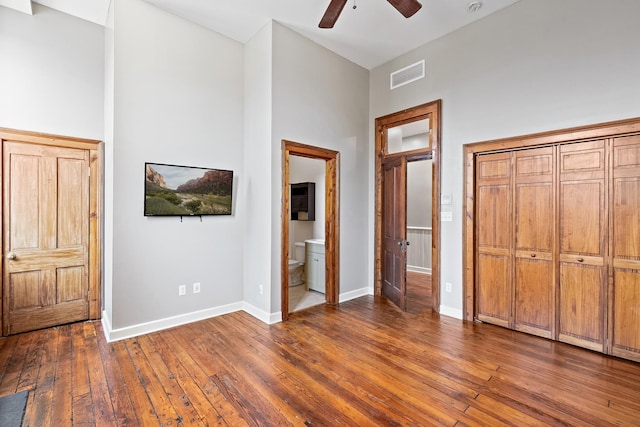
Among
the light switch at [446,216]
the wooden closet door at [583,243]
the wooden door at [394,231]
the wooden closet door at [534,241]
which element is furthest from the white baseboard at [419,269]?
the wooden closet door at [583,243]

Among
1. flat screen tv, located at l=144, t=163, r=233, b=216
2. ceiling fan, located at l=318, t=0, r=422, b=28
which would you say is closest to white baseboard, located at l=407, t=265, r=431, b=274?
flat screen tv, located at l=144, t=163, r=233, b=216

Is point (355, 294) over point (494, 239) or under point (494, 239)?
under

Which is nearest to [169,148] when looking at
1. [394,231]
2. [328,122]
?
[328,122]

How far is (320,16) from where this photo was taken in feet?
11.9

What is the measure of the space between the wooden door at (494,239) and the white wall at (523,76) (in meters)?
0.24

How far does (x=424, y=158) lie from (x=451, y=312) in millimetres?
2106

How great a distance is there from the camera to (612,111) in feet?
9.23

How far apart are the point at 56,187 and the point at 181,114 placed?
66.0 inches

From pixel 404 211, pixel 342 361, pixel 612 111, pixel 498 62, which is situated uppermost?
pixel 498 62

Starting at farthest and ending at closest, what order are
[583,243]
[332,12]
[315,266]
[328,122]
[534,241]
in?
[315,266], [328,122], [534,241], [583,243], [332,12]

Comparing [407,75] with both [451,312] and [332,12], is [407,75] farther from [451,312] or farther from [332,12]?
[451,312]

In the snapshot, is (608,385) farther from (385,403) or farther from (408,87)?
Answer: (408,87)

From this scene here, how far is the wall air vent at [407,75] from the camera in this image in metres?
4.28

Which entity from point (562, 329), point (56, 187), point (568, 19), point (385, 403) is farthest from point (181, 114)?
point (562, 329)
